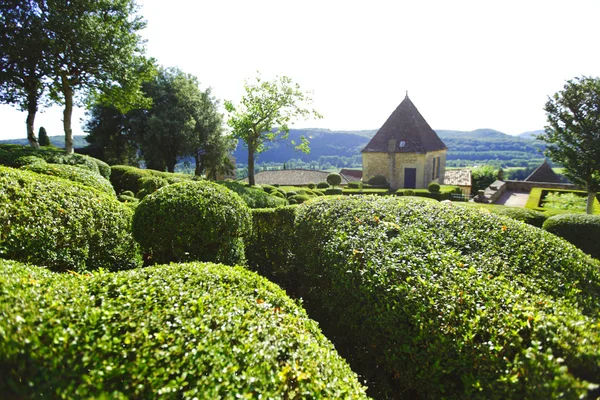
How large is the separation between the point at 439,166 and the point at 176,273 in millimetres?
38061

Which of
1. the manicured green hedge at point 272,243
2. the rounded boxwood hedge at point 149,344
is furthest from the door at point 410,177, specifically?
the rounded boxwood hedge at point 149,344

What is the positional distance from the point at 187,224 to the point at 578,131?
20057 mm

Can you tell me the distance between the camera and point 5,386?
7.22 ft

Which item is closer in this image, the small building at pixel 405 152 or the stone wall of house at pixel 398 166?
the stone wall of house at pixel 398 166

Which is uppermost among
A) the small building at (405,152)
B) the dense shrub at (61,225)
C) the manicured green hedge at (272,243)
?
the small building at (405,152)

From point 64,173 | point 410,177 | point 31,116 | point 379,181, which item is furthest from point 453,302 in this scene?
point 410,177

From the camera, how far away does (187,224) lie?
5820 mm

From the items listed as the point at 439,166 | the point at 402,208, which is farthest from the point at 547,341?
the point at 439,166

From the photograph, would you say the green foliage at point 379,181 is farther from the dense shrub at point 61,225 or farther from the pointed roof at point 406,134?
the dense shrub at point 61,225

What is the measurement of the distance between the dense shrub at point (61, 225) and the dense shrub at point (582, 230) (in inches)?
481

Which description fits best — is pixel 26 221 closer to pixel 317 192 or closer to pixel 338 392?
pixel 338 392

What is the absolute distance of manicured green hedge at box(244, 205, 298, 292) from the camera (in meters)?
7.69

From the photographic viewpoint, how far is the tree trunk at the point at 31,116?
1933 centimetres

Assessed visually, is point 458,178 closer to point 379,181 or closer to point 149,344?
point 379,181
